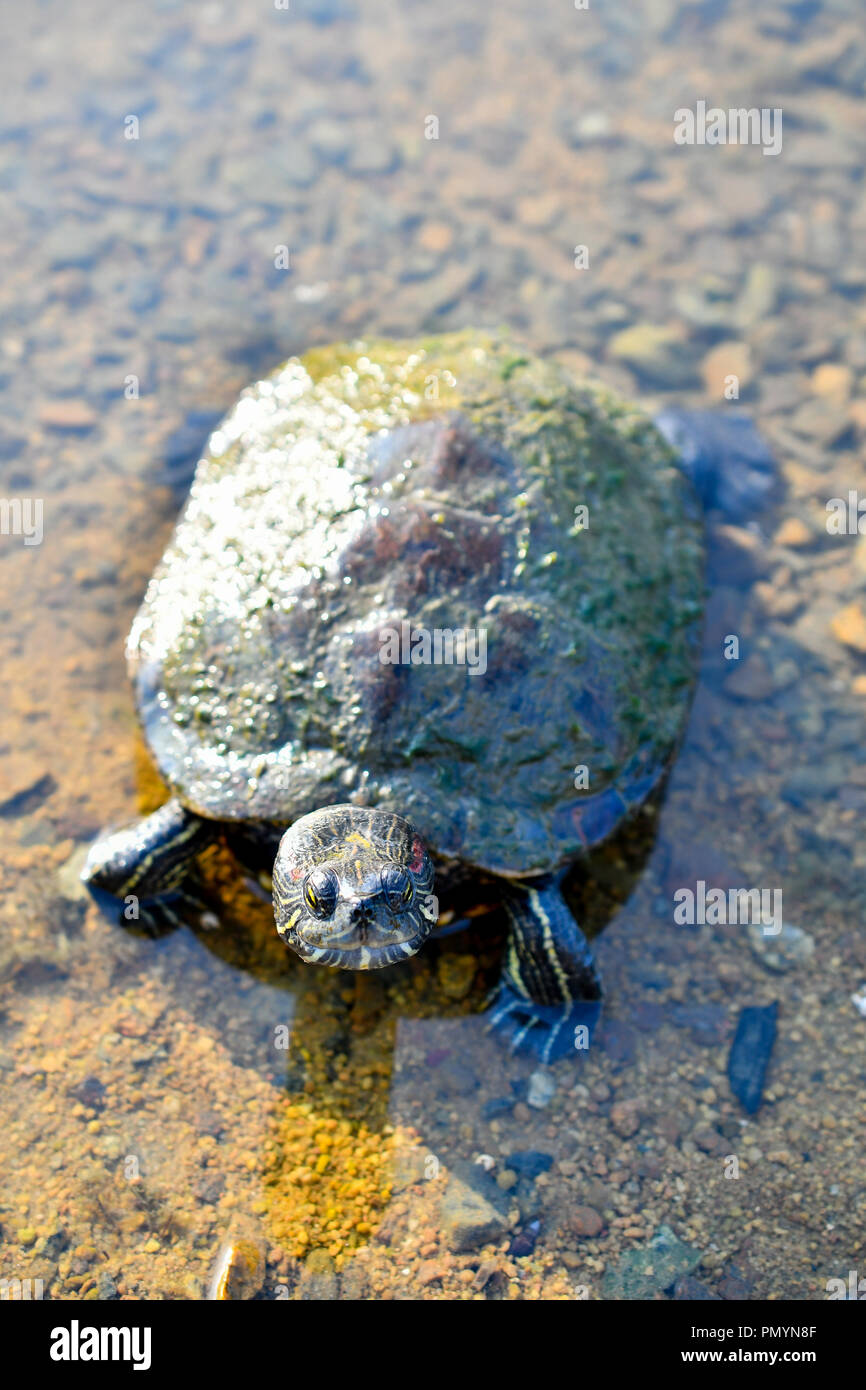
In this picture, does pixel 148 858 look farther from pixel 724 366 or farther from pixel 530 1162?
pixel 724 366

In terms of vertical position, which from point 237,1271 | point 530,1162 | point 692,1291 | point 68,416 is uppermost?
point 68,416

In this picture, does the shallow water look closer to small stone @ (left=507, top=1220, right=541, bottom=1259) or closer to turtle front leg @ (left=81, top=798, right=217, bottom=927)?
small stone @ (left=507, top=1220, right=541, bottom=1259)

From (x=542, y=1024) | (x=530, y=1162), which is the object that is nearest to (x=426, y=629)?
(x=542, y=1024)

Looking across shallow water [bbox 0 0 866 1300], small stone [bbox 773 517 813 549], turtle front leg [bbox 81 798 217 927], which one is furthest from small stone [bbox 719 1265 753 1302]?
small stone [bbox 773 517 813 549]

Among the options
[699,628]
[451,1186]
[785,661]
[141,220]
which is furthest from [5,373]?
[451,1186]

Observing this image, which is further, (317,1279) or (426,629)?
(426,629)

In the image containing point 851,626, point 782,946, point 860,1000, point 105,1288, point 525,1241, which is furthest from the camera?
point 851,626

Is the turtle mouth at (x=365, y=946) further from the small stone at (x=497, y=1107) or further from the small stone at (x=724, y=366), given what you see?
the small stone at (x=724, y=366)
